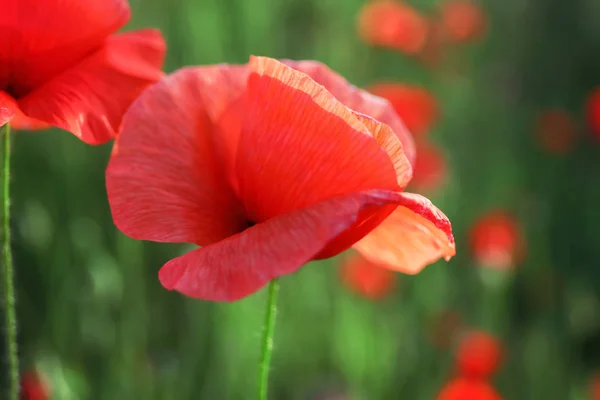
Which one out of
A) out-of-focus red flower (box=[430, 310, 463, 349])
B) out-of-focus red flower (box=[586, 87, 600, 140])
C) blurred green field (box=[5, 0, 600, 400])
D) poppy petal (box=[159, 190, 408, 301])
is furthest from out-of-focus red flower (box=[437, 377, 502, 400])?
out-of-focus red flower (box=[586, 87, 600, 140])

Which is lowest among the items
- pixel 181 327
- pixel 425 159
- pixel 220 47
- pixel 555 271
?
pixel 555 271

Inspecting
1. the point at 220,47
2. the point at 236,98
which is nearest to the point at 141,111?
the point at 236,98

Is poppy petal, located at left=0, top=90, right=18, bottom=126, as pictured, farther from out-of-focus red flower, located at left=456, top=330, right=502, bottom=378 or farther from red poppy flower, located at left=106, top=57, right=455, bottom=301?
out-of-focus red flower, located at left=456, top=330, right=502, bottom=378

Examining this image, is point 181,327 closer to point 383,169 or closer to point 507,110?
point 383,169

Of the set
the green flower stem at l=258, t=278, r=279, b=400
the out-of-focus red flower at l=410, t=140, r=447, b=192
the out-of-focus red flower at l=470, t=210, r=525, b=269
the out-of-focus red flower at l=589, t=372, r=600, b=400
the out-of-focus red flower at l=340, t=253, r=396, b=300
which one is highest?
the green flower stem at l=258, t=278, r=279, b=400

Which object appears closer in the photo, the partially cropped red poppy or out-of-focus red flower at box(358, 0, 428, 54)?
the partially cropped red poppy

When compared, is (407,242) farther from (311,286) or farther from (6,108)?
(311,286)

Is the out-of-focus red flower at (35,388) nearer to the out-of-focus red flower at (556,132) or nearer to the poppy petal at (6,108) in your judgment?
the poppy petal at (6,108)
